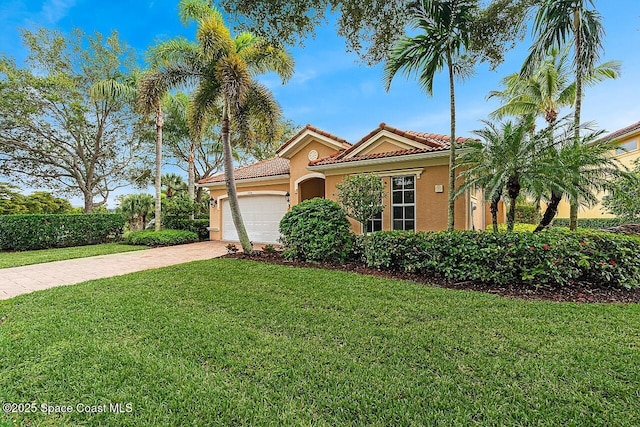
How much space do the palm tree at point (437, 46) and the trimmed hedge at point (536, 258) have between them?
5.11ft

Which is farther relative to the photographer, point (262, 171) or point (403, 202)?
point (262, 171)

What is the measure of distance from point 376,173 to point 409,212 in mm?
1992

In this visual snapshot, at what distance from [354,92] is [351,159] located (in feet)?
14.6

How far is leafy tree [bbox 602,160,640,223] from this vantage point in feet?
23.1

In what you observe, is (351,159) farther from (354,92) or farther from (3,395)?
(3,395)

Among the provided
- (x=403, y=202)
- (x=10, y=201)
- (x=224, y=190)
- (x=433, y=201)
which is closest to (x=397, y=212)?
(x=403, y=202)

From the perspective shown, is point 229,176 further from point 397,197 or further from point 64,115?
point 64,115

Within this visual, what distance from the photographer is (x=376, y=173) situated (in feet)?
36.9

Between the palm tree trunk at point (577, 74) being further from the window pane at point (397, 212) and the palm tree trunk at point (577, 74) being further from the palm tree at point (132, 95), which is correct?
the palm tree at point (132, 95)

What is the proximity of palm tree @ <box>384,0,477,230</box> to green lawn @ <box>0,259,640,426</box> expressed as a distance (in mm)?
4575

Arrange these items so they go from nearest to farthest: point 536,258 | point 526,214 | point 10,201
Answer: point 536,258 < point 10,201 < point 526,214

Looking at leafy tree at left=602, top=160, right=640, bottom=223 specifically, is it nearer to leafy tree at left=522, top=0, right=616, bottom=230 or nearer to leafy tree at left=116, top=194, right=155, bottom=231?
leafy tree at left=522, top=0, right=616, bottom=230

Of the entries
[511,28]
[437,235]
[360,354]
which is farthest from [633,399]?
[511,28]

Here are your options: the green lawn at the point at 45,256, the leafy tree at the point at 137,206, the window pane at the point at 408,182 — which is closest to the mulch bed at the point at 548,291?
the window pane at the point at 408,182
